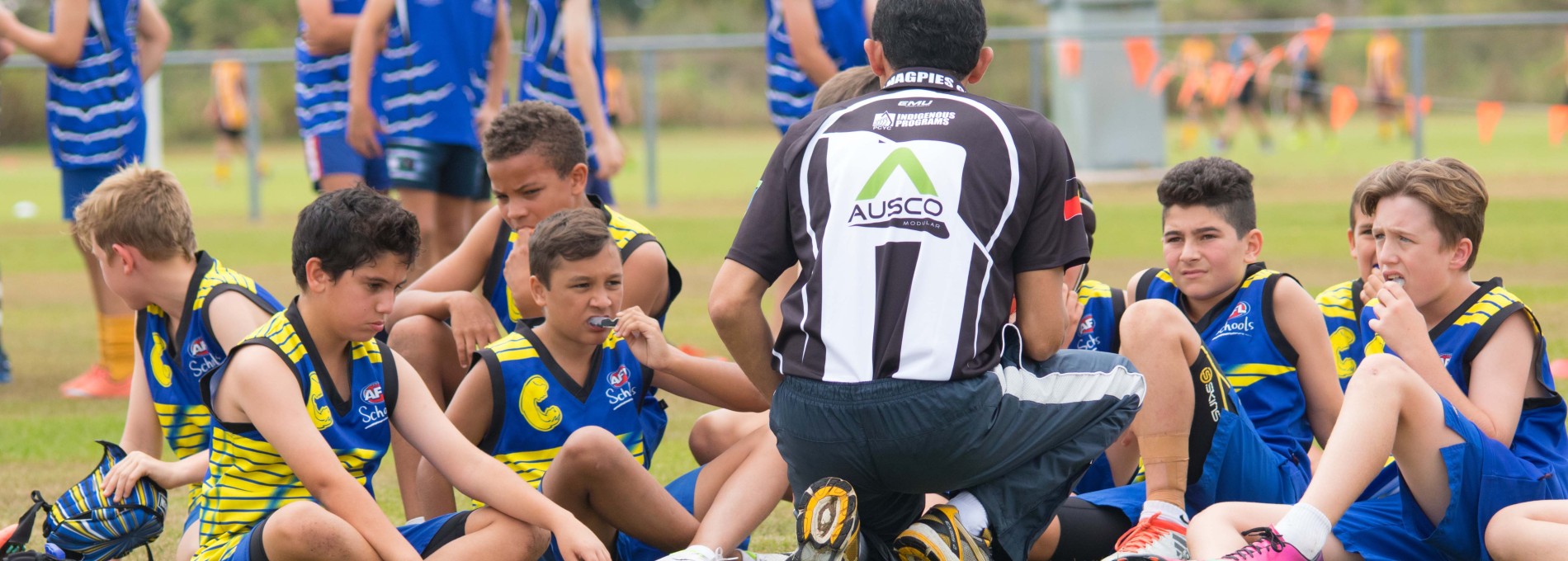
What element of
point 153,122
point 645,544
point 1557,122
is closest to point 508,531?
point 645,544

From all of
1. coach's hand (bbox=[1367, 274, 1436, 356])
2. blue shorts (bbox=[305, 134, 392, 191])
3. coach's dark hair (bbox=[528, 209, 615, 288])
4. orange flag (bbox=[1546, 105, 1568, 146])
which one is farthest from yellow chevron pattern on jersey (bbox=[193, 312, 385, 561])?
orange flag (bbox=[1546, 105, 1568, 146])

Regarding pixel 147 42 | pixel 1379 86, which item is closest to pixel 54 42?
pixel 147 42

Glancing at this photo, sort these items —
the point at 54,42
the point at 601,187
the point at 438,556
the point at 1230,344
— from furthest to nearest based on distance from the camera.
Result: the point at 601,187
the point at 54,42
the point at 1230,344
the point at 438,556

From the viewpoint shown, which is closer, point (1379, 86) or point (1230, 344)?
point (1230, 344)

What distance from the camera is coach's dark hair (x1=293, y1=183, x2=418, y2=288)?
→ 3.24 m

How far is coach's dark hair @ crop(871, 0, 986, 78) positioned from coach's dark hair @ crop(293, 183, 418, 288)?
110cm

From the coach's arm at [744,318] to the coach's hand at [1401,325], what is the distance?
129 centimetres

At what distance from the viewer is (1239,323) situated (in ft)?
12.3

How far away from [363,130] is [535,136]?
2.50m

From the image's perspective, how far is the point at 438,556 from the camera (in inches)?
126

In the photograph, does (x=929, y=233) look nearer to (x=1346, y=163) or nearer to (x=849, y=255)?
(x=849, y=255)

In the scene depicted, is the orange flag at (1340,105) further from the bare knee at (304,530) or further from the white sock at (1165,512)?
the bare knee at (304,530)

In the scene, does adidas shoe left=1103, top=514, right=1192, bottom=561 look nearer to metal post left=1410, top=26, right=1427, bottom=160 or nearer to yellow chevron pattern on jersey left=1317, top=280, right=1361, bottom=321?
yellow chevron pattern on jersey left=1317, top=280, right=1361, bottom=321

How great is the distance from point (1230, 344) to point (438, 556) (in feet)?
6.30
